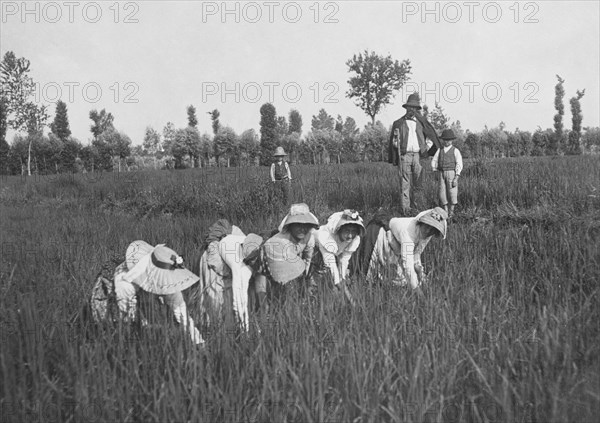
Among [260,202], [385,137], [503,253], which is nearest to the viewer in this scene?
[503,253]

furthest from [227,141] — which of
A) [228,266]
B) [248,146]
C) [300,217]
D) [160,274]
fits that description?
[160,274]

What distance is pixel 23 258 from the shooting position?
398 cm

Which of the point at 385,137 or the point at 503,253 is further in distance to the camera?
the point at 385,137

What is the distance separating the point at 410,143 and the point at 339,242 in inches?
135

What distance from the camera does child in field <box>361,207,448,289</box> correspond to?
11.1 feet

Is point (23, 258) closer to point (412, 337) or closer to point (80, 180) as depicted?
point (412, 337)

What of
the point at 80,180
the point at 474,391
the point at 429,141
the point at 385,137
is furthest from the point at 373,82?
the point at 474,391

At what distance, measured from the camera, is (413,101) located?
6652mm

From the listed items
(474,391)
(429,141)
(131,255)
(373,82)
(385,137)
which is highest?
(373,82)

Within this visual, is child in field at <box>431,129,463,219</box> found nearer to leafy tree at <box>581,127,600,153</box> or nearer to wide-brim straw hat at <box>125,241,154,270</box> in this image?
wide-brim straw hat at <box>125,241,154,270</box>

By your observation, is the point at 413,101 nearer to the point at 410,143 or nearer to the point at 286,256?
the point at 410,143

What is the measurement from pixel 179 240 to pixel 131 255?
248 cm

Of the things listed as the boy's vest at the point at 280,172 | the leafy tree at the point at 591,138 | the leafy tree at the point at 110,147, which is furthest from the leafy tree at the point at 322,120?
the boy's vest at the point at 280,172

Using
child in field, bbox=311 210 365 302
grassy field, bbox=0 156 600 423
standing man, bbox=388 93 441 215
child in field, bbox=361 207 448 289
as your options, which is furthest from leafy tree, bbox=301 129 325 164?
grassy field, bbox=0 156 600 423
